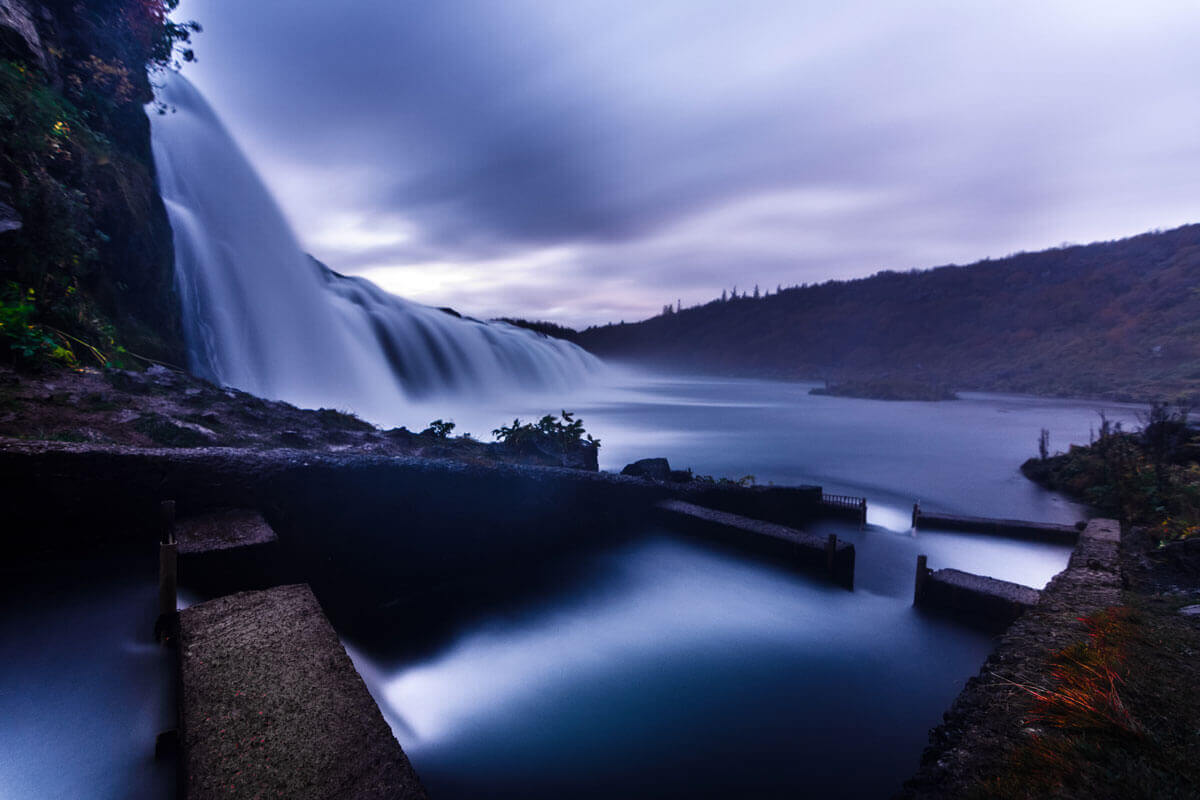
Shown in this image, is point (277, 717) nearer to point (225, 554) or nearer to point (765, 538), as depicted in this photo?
point (225, 554)

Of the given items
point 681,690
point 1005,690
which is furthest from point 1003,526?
point 681,690

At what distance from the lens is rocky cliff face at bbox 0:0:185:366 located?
226 inches

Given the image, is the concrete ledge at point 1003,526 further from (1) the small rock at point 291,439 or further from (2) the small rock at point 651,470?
(1) the small rock at point 291,439

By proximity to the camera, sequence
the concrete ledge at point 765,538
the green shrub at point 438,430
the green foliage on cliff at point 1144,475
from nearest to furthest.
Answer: the concrete ledge at point 765,538
the green foliage on cliff at point 1144,475
the green shrub at point 438,430

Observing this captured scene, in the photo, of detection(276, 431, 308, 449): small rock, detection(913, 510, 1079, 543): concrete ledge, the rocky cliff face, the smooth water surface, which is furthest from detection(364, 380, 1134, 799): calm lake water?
the rocky cliff face

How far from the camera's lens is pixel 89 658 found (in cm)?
287

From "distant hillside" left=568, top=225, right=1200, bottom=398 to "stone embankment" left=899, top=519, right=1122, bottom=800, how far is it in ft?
146

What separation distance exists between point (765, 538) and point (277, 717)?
5.96 metres

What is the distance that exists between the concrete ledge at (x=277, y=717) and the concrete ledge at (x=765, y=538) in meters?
5.48

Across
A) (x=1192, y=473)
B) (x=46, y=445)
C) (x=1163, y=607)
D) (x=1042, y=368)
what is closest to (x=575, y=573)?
(x=46, y=445)

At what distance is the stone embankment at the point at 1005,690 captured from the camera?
7.75 feet

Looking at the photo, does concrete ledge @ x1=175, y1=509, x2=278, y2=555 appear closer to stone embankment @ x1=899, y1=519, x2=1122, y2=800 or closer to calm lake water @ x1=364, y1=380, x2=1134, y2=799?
calm lake water @ x1=364, y1=380, x2=1134, y2=799

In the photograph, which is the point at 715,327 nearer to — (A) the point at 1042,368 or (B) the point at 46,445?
(A) the point at 1042,368

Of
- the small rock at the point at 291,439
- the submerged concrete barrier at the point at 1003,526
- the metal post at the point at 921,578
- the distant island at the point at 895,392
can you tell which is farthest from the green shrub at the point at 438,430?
the distant island at the point at 895,392
